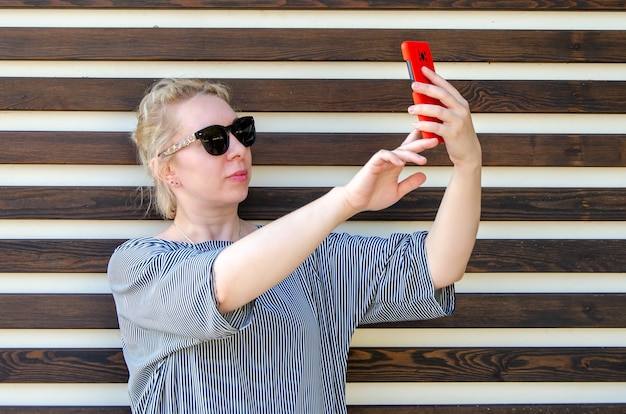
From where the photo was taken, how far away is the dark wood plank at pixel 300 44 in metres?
2.49

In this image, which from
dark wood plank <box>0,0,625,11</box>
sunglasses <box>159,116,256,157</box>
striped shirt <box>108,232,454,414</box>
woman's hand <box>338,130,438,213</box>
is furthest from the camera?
dark wood plank <box>0,0,625,11</box>

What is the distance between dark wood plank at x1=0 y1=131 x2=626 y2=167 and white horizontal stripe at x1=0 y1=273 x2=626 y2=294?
423 millimetres

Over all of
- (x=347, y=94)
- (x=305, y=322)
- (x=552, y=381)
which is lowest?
(x=552, y=381)

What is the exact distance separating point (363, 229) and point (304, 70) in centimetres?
64

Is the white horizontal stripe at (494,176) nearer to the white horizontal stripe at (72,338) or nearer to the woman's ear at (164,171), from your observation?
the woman's ear at (164,171)

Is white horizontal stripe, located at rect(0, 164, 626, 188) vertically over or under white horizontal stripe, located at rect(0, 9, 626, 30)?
under

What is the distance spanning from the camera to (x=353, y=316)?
2.21 meters

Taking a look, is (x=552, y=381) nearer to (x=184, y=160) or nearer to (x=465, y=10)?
(x=465, y=10)

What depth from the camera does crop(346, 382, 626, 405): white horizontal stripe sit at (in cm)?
255

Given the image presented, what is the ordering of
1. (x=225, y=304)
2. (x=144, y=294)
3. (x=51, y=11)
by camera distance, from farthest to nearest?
(x=51, y=11) < (x=144, y=294) < (x=225, y=304)

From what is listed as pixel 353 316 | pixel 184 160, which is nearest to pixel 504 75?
pixel 353 316

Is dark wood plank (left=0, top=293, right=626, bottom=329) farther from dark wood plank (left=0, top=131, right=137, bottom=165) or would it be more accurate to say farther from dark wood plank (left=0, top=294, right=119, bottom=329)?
dark wood plank (left=0, top=131, right=137, bottom=165)

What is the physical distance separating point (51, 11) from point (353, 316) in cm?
158

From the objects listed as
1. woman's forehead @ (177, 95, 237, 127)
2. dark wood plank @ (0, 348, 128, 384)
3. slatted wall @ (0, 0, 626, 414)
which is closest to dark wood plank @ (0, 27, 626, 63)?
slatted wall @ (0, 0, 626, 414)
